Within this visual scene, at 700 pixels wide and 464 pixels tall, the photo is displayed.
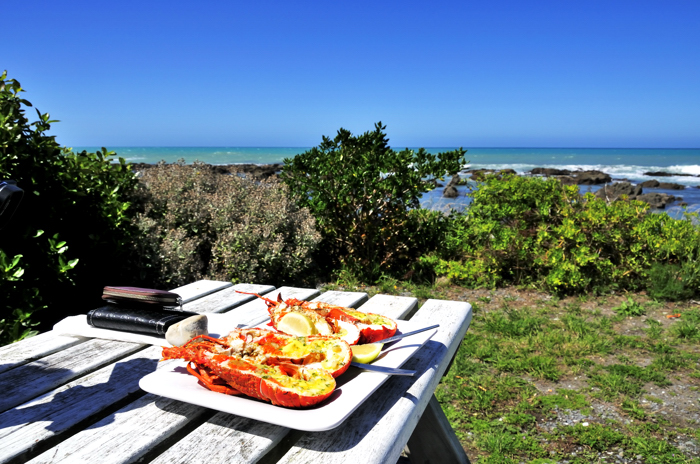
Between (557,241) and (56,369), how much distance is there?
15.1 feet

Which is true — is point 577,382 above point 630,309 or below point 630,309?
below

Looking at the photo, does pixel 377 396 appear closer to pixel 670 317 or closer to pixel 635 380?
pixel 635 380

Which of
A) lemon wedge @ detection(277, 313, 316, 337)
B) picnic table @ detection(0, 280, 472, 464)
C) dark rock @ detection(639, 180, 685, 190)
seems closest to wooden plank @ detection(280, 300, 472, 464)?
picnic table @ detection(0, 280, 472, 464)

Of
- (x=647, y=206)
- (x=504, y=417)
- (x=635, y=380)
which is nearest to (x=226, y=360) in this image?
(x=504, y=417)

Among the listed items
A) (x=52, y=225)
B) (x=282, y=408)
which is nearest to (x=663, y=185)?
(x=52, y=225)

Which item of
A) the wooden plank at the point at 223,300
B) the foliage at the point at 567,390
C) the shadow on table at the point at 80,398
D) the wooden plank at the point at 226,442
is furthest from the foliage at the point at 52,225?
the foliage at the point at 567,390

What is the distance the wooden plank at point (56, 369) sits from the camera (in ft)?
3.81

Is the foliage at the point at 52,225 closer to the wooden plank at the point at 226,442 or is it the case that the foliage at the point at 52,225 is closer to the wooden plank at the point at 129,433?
the wooden plank at the point at 129,433

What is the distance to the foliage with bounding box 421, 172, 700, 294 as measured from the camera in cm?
470

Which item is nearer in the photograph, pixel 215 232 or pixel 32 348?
pixel 32 348

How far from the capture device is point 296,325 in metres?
1.32

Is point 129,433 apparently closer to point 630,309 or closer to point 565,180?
point 630,309

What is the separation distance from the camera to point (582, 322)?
4.12m

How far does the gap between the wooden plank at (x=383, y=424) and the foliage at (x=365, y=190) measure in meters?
3.71
